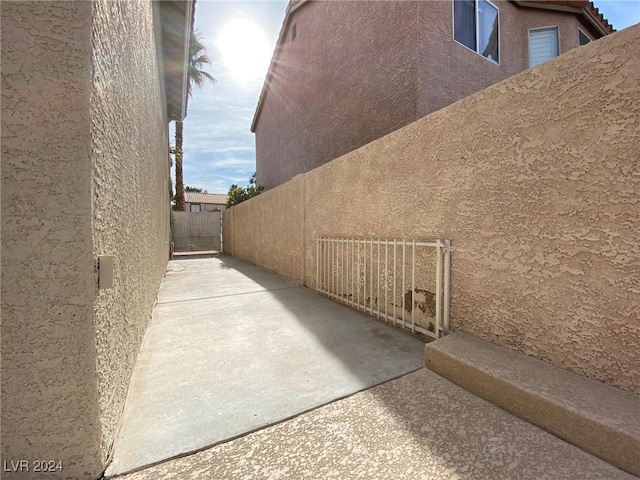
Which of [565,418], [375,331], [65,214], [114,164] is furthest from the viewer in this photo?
[375,331]

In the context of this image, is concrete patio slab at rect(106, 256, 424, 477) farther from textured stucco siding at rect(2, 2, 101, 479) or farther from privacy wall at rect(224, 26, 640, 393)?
privacy wall at rect(224, 26, 640, 393)

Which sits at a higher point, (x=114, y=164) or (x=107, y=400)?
(x=114, y=164)

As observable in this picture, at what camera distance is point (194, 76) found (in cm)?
1512

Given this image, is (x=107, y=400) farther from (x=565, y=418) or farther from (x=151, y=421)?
(x=565, y=418)

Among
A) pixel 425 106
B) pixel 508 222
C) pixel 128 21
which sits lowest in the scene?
pixel 508 222

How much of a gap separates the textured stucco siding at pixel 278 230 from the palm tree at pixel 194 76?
A: 8191 millimetres

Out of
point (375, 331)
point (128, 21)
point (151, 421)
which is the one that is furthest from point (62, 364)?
point (375, 331)

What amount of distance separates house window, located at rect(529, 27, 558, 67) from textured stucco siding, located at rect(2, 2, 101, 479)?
35.2 feet

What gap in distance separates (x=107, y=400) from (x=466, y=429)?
2.00m

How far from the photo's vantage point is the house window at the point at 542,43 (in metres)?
8.09

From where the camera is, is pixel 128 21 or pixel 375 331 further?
pixel 375 331

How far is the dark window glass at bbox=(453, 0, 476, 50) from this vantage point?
6492mm

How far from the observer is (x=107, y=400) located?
148cm

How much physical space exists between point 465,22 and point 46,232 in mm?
8785
